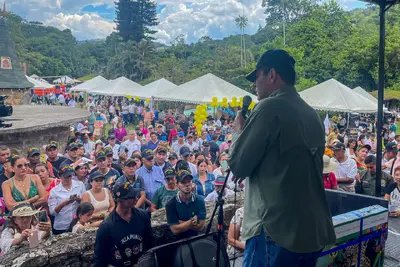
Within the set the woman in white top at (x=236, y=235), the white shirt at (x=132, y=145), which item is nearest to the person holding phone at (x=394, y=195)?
the woman in white top at (x=236, y=235)

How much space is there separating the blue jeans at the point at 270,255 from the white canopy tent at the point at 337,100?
1220 centimetres

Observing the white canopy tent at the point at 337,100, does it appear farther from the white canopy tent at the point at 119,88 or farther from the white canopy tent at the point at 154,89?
the white canopy tent at the point at 119,88

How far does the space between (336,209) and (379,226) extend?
2.75 feet

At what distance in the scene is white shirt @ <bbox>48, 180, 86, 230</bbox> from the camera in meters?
4.92

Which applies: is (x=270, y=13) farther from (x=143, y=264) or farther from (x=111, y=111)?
(x=143, y=264)

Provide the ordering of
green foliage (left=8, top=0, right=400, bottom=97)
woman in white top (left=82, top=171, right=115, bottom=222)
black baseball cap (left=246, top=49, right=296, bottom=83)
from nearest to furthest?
1. black baseball cap (left=246, top=49, right=296, bottom=83)
2. woman in white top (left=82, top=171, right=115, bottom=222)
3. green foliage (left=8, top=0, right=400, bottom=97)

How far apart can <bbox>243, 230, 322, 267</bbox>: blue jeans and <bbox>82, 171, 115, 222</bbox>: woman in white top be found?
302 cm

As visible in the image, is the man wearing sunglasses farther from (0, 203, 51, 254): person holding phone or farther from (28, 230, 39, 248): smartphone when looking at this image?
(28, 230, 39, 248): smartphone

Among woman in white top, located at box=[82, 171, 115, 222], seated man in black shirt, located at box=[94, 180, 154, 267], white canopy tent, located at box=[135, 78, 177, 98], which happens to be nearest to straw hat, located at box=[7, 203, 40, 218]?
woman in white top, located at box=[82, 171, 115, 222]

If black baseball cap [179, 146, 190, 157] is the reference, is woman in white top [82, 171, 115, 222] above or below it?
below

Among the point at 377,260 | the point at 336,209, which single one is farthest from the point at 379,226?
the point at 336,209

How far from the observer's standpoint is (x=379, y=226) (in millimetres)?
3258

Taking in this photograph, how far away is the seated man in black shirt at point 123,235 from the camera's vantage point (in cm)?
326

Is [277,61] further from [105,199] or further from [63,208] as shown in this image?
[63,208]
